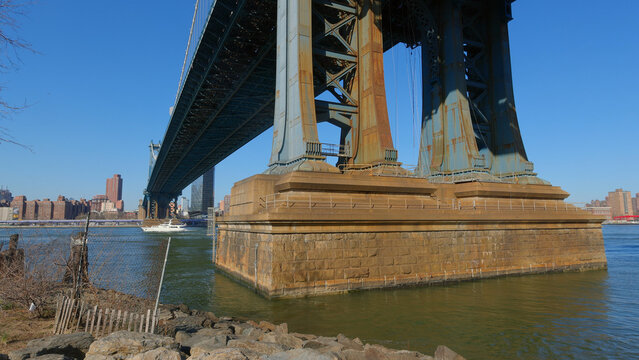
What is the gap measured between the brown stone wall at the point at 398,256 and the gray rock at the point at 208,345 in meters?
4.95

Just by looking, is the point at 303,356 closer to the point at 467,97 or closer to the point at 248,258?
the point at 248,258

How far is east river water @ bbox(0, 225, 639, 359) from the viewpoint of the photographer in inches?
334

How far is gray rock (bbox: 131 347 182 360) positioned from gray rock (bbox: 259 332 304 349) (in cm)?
280

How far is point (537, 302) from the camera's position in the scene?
12312mm

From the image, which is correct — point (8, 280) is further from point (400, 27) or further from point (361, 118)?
point (400, 27)

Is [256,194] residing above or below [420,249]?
above

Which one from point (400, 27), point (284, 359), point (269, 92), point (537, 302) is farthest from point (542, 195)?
point (269, 92)

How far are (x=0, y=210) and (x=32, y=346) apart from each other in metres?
222

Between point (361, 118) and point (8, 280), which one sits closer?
point (8, 280)

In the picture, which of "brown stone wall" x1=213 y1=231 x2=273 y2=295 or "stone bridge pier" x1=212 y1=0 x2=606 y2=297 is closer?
"brown stone wall" x1=213 y1=231 x2=273 y2=295

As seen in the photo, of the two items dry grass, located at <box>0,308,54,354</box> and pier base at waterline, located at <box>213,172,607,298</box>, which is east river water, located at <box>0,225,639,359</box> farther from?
dry grass, located at <box>0,308,54,354</box>

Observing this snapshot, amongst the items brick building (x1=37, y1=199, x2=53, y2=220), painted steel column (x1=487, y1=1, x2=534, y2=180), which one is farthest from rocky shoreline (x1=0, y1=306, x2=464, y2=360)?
brick building (x1=37, y1=199, x2=53, y2=220)

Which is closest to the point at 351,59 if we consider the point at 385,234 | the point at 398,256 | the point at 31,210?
the point at 385,234

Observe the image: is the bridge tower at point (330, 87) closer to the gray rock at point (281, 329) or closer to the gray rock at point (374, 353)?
the gray rock at point (281, 329)
